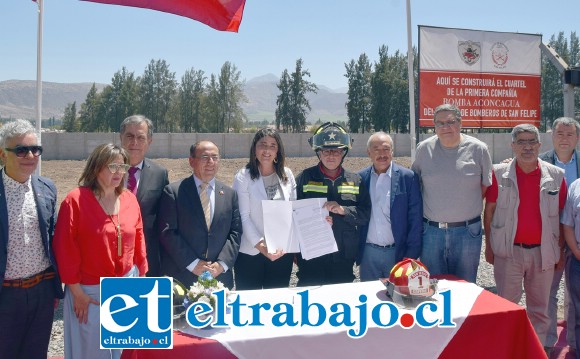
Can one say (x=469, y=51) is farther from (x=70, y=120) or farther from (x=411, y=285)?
(x=70, y=120)

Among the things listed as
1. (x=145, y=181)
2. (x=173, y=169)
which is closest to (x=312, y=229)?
(x=145, y=181)

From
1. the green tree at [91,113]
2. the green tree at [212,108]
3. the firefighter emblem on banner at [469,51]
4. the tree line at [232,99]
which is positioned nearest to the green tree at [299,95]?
the tree line at [232,99]

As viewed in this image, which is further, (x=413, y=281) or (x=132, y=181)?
(x=132, y=181)

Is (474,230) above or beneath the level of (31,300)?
above

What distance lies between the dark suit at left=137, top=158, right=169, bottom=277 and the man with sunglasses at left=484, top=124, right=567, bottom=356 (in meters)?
2.94

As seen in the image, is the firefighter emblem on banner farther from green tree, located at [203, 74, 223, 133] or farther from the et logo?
green tree, located at [203, 74, 223, 133]

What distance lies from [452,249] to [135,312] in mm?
2736

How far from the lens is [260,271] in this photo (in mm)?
4277

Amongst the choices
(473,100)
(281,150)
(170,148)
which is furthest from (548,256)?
(170,148)

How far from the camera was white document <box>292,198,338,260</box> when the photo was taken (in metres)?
3.91

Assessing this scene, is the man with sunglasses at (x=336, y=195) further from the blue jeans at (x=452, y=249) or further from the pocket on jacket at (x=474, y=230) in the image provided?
the pocket on jacket at (x=474, y=230)

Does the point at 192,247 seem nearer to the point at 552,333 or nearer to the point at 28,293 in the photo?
the point at 28,293

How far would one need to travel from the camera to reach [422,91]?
9.74 metres

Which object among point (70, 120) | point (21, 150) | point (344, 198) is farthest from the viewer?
point (70, 120)
